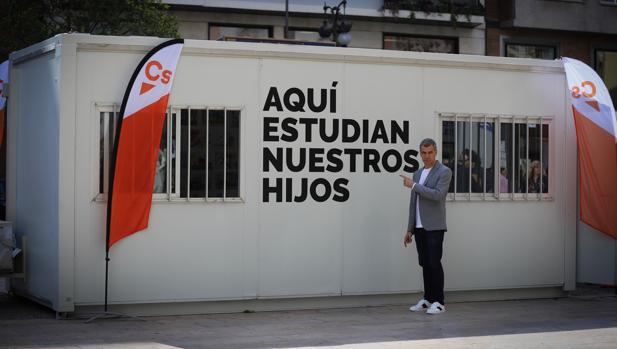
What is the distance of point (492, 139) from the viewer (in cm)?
1231

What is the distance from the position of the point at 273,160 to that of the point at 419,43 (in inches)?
970

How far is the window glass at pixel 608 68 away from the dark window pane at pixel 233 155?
28508 millimetres

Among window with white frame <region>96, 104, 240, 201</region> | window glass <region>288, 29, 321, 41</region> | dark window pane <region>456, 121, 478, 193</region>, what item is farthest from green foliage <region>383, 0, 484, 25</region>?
window with white frame <region>96, 104, 240, 201</region>

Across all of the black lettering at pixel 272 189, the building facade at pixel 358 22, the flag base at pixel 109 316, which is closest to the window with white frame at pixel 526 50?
the building facade at pixel 358 22

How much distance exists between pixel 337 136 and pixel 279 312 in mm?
2053

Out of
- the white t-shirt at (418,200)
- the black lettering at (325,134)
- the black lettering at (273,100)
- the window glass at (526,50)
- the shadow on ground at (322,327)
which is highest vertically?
the window glass at (526,50)

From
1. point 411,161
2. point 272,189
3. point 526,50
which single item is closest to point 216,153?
point 272,189

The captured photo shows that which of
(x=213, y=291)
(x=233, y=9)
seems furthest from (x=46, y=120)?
(x=233, y=9)

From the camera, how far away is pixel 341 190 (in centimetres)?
1157

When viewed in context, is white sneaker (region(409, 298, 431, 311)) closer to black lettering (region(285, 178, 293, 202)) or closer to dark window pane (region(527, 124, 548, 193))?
black lettering (region(285, 178, 293, 202))

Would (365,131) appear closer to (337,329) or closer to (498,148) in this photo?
(498,148)

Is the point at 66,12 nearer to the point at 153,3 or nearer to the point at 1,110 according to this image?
the point at 153,3

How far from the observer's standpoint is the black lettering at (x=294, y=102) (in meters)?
11.3

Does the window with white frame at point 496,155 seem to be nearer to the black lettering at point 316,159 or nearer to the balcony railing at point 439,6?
the black lettering at point 316,159
